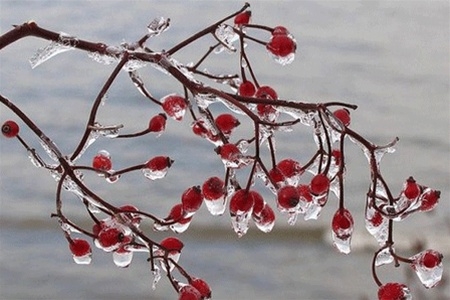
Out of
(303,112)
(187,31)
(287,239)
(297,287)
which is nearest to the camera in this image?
(303,112)

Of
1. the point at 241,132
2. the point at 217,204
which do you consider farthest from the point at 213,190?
the point at 241,132

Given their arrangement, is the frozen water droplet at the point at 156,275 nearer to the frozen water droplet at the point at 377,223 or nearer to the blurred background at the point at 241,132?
the frozen water droplet at the point at 377,223

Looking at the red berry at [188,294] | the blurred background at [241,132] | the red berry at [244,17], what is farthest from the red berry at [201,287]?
the blurred background at [241,132]

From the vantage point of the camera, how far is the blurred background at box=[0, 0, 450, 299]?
1229 millimetres

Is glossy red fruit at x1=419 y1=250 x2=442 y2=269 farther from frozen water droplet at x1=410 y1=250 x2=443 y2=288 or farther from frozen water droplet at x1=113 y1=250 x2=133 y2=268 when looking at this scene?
frozen water droplet at x1=113 y1=250 x2=133 y2=268

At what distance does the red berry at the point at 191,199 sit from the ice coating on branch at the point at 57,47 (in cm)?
7


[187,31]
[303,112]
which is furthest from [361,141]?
[187,31]

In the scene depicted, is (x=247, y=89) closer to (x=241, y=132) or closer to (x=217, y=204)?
(x=217, y=204)

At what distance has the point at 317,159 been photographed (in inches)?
13.0

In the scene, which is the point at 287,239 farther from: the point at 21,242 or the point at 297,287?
the point at 21,242

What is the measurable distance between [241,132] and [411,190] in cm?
112

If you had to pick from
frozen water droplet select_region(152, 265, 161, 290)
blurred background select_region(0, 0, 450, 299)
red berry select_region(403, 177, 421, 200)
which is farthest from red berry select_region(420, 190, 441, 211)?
blurred background select_region(0, 0, 450, 299)

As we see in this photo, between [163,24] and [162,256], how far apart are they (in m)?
0.09

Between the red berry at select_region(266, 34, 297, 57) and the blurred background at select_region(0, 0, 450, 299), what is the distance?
693 mm
